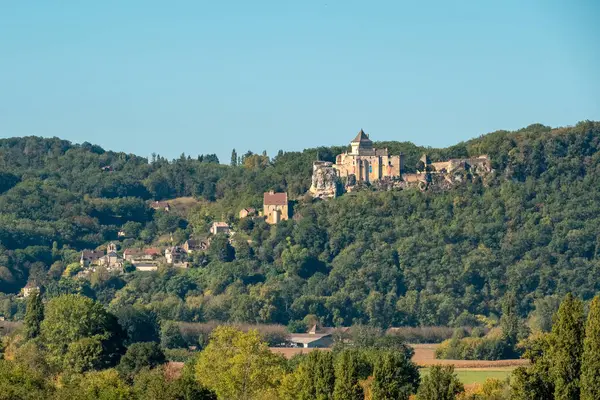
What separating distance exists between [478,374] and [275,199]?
7094cm

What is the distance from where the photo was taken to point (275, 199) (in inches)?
6368

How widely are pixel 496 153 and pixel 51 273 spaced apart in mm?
40564

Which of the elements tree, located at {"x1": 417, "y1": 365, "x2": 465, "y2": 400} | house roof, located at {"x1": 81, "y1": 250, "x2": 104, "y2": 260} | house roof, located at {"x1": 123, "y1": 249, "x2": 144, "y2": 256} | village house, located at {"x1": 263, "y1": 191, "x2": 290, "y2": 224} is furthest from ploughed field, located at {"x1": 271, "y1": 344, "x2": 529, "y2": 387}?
house roof, located at {"x1": 81, "y1": 250, "x2": 104, "y2": 260}

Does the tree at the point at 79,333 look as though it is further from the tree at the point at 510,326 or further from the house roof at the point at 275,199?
the house roof at the point at 275,199

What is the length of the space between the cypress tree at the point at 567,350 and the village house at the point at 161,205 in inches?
4587

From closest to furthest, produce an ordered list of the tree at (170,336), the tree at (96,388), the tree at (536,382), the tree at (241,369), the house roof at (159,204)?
the tree at (536,382), the tree at (96,388), the tree at (241,369), the tree at (170,336), the house roof at (159,204)

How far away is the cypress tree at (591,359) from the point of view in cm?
6133

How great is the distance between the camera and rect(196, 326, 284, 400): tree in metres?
71.6

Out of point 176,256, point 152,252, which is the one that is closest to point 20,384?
point 176,256

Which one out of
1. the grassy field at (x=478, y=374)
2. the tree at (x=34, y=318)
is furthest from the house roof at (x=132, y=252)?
the grassy field at (x=478, y=374)

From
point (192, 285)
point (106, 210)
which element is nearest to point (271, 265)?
point (192, 285)

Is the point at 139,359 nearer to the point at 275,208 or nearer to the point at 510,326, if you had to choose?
the point at 510,326

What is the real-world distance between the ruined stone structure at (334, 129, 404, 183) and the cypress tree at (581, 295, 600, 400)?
97552mm

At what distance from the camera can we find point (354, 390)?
68188mm
